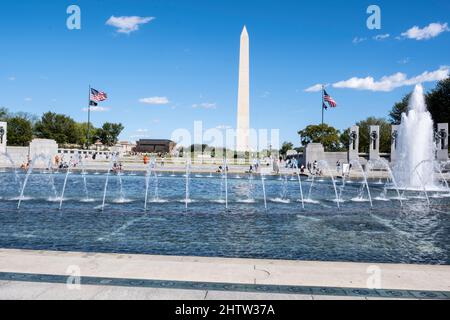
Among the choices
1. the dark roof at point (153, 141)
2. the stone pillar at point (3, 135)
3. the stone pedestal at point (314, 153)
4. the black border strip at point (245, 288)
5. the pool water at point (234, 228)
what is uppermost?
the dark roof at point (153, 141)

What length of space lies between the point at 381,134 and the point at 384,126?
6999 millimetres

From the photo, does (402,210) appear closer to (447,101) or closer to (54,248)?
(54,248)

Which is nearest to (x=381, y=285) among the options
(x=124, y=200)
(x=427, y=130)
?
(x=124, y=200)

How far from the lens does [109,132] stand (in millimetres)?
150750

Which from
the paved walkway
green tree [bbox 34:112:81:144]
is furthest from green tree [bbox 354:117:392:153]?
the paved walkway

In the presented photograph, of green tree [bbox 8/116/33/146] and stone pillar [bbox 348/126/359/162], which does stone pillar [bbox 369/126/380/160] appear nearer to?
stone pillar [bbox 348/126/359/162]

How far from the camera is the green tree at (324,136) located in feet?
286

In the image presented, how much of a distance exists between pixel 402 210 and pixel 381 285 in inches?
456

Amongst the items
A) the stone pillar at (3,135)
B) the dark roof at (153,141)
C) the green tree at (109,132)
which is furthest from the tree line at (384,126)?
the green tree at (109,132)

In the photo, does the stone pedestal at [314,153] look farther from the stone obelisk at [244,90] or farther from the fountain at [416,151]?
the fountain at [416,151]

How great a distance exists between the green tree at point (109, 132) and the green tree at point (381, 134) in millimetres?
88194

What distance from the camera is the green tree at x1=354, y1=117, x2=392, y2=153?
3388 inches

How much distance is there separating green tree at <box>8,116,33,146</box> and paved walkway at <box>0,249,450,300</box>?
3557 inches
